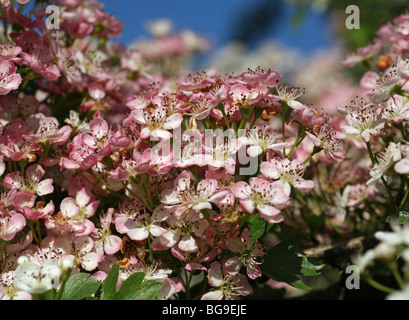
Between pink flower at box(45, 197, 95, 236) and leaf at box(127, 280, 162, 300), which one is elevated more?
pink flower at box(45, 197, 95, 236)

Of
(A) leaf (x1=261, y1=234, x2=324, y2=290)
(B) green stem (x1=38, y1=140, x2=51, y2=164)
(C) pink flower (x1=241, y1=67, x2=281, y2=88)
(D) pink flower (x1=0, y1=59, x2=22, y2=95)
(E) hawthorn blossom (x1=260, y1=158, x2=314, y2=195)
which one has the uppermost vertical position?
(D) pink flower (x1=0, y1=59, x2=22, y2=95)

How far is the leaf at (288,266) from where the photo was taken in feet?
3.29

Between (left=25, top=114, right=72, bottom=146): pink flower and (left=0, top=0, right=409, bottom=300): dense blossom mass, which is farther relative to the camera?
(left=25, top=114, right=72, bottom=146): pink flower

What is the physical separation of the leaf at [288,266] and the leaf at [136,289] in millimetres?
232

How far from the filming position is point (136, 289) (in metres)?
0.92

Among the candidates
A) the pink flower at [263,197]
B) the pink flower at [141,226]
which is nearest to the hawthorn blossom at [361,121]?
the pink flower at [263,197]

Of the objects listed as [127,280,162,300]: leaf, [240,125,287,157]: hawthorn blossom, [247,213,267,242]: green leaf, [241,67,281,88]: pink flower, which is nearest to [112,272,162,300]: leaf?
[127,280,162,300]: leaf

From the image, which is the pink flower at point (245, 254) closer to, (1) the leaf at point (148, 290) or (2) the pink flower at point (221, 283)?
(2) the pink flower at point (221, 283)

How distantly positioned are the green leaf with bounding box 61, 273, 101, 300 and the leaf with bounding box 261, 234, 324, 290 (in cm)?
33

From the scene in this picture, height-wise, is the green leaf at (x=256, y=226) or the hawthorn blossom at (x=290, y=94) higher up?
the hawthorn blossom at (x=290, y=94)

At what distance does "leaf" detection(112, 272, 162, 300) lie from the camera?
0.91m

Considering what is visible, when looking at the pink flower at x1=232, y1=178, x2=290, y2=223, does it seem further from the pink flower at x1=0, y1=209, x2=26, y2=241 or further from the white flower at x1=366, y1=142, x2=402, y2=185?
the pink flower at x1=0, y1=209, x2=26, y2=241

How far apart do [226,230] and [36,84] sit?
2.41ft
